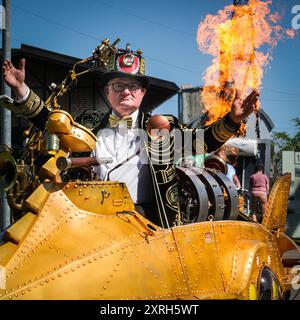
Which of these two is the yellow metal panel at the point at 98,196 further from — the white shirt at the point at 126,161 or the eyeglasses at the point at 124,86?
the eyeglasses at the point at 124,86

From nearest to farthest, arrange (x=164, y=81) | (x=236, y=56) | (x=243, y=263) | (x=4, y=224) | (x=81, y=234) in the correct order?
1. (x=81, y=234)
2. (x=243, y=263)
3. (x=236, y=56)
4. (x=4, y=224)
5. (x=164, y=81)

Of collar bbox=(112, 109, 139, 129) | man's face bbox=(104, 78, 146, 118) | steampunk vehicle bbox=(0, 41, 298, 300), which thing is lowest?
steampunk vehicle bbox=(0, 41, 298, 300)

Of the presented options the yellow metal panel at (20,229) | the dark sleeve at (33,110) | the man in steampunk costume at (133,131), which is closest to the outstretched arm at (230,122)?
the man in steampunk costume at (133,131)

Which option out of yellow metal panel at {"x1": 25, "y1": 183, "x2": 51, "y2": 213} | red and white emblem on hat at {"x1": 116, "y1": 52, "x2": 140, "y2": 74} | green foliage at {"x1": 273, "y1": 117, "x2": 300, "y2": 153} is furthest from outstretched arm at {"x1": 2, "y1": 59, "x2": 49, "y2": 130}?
green foliage at {"x1": 273, "y1": 117, "x2": 300, "y2": 153}

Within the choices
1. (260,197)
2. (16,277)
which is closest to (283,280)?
(16,277)

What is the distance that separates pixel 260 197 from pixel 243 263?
7394 mm

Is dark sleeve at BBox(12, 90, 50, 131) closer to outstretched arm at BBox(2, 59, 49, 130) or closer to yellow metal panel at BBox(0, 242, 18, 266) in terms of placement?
outstretched arm at BBox(2, 59, 49, 130)

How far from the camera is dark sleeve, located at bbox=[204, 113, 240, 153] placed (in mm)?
4020

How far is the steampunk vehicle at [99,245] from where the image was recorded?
2512 millimetres

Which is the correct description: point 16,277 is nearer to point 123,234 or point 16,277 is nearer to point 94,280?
point 94,280

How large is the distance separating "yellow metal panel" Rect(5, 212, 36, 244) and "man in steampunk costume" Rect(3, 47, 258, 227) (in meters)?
1.04

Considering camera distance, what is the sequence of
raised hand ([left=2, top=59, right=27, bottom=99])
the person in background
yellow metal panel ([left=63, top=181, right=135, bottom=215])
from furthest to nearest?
the person in background, raised hand ([left=2, top=59, right=27, bottom=99]), yellow metal panel ([left=63, top=181, right=135, bottom=215])

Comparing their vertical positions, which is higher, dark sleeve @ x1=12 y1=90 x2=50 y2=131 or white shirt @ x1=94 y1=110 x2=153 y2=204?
dark sleeve @ x1=12 y1=90 x2=50 y2=131

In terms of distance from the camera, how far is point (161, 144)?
12.1 feet
